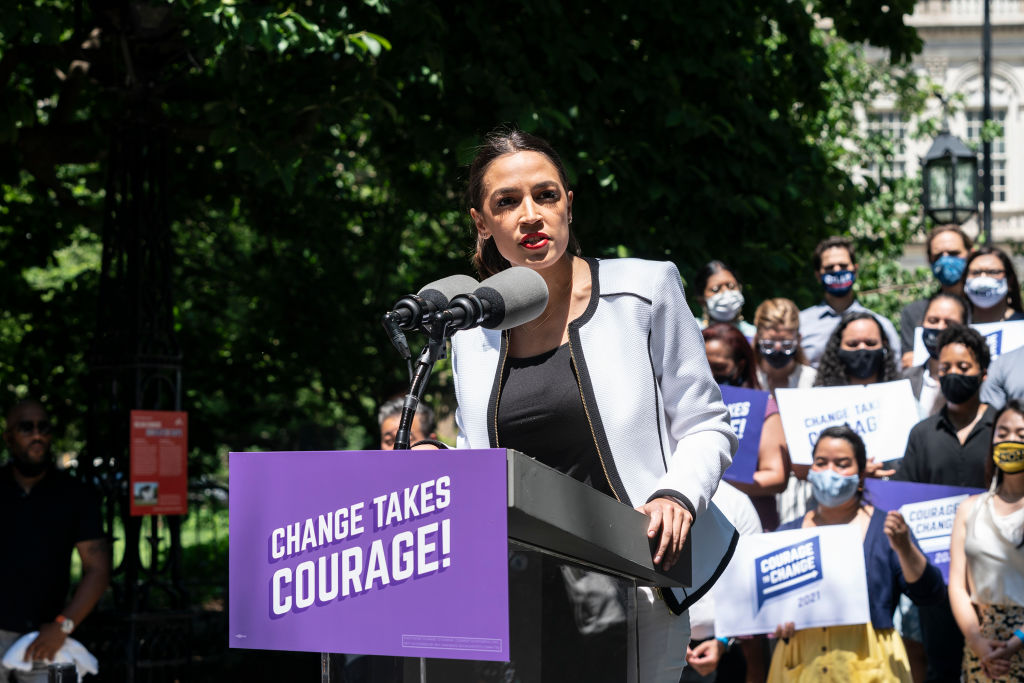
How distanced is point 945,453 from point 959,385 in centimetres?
35

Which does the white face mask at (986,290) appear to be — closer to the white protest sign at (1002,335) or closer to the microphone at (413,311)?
the white protest sign at (1002,335)

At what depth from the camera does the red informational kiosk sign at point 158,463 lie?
8422mm

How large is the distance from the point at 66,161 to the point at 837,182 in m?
6.48

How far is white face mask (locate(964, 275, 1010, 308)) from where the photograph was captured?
7.29 meters

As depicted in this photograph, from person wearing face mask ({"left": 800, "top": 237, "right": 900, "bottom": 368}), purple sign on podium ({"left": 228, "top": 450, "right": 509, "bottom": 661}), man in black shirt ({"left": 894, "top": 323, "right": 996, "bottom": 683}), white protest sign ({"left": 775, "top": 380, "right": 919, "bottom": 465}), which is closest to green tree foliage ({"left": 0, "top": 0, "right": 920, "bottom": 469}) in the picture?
person wearing face mask ({"left": 800, "top": 237, "right": 900, "bottom": 368})

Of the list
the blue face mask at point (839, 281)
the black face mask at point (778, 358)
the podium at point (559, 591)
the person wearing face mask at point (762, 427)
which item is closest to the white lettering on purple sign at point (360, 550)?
the podium at point (559, 591)

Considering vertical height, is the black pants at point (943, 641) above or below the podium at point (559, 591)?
below

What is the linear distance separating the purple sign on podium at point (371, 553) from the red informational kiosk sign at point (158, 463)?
252 inches

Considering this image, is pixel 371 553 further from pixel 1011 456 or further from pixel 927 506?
pixel 927 506

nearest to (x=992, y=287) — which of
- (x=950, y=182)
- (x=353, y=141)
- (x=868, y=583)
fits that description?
(x=868, y=583)

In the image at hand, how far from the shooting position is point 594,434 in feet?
8.99

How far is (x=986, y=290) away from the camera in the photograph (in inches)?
288

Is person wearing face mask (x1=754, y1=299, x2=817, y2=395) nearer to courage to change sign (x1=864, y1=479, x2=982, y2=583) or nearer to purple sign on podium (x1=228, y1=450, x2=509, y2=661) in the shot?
courage to change sign (x1=864, y1=479, x2=982, y2=583)

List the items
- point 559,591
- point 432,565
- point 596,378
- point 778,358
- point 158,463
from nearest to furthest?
point 432,565, point 559,591, point 596,378, point 778,358, point 158,463
